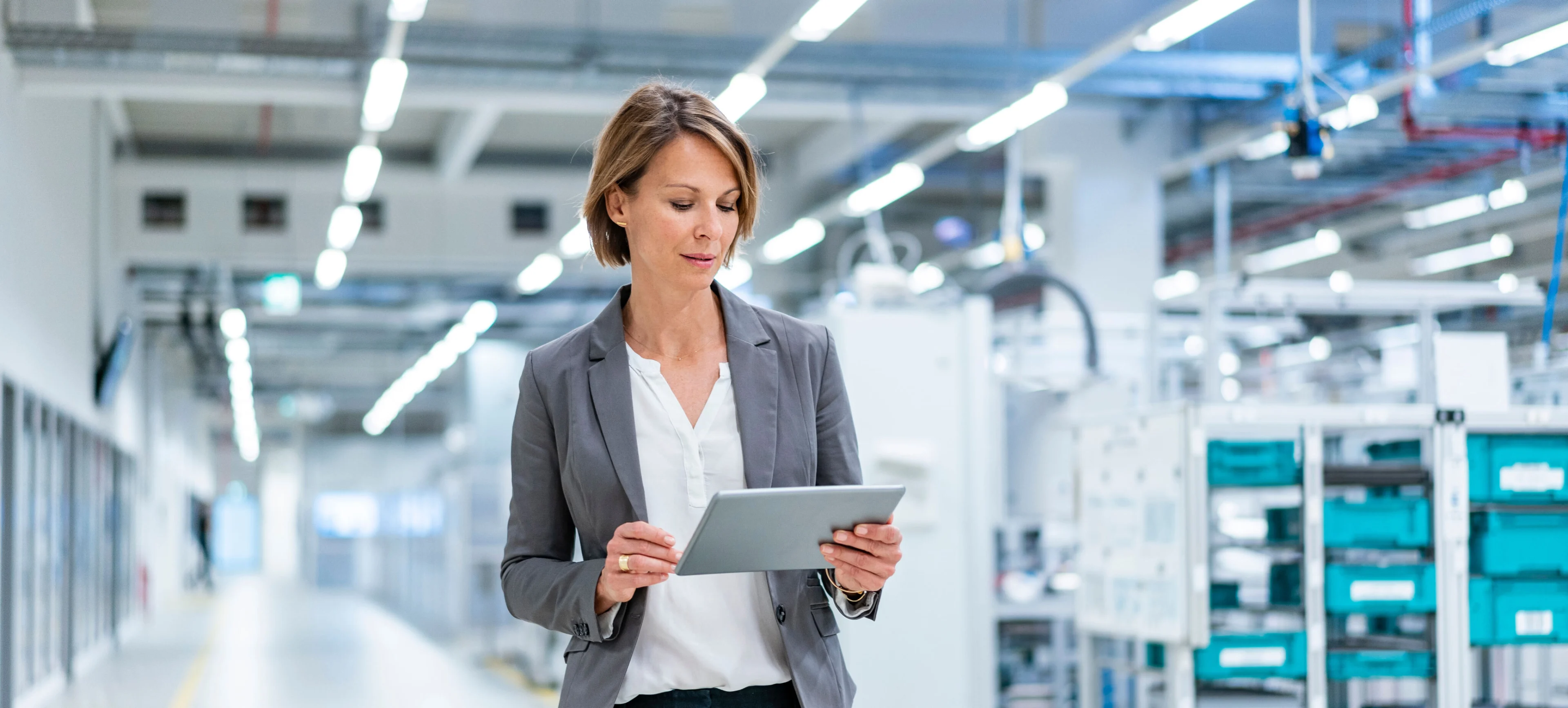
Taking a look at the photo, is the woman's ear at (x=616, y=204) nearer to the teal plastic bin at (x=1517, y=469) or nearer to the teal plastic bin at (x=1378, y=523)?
the teal plastic bin at (x=1378, y=523)

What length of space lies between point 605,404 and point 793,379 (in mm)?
192

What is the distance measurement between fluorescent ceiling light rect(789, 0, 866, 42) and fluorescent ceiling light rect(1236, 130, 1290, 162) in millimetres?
3704

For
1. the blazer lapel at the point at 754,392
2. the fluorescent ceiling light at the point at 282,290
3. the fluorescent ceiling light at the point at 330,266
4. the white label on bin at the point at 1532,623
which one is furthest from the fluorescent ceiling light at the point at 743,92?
the fluorescent ceiling light at the point at 282,290

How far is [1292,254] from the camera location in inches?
569

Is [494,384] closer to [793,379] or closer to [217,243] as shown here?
[217,243]

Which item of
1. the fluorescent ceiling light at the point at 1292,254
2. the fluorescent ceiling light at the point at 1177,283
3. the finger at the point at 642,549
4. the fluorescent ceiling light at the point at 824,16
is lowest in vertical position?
the finger at the point at 642,549

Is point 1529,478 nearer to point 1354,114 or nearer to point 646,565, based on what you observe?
point 646,565

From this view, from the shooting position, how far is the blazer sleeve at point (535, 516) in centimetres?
151

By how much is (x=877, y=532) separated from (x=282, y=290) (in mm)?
14931

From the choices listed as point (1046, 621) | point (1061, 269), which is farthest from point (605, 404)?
point (1061, 269)

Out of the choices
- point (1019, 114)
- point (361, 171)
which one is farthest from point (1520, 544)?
point (361, 171)

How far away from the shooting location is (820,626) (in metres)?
1.52

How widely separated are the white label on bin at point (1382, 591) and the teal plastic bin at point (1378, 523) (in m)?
0.12

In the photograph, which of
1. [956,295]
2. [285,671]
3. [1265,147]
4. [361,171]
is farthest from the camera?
[285,671]
